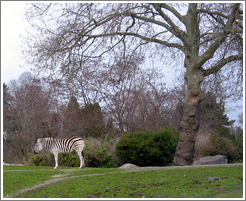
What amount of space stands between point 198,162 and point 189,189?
9.28m

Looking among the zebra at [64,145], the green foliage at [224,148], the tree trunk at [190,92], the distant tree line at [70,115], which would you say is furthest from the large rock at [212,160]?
the zebra at [64,145]

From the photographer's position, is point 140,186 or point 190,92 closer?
point 140,186

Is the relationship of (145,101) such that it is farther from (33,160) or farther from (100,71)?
(33,160)

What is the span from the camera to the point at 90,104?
25594 millimetres

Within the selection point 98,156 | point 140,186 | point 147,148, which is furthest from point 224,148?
point 140,186

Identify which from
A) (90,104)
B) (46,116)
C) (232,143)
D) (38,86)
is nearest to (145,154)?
(232,143)

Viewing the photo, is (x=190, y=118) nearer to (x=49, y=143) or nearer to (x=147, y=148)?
(x=147, y=148)

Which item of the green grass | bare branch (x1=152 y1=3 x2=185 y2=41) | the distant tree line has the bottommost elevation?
the green grass

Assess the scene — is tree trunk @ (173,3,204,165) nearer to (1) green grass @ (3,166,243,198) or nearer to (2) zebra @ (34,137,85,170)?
(1) green grass @ (3,166,243,198)

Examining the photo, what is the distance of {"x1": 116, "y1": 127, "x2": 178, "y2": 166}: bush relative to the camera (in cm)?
1794

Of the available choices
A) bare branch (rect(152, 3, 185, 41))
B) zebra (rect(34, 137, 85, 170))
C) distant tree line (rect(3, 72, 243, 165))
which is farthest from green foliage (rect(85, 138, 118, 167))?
bare branch (rect(152, 3, 185, 41))

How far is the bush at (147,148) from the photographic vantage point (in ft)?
58.9

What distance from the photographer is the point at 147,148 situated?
58.5 feet

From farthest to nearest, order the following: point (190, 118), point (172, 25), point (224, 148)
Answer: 1. point (224, 148)
2. point (172, 25)
3. point (190, 118)
